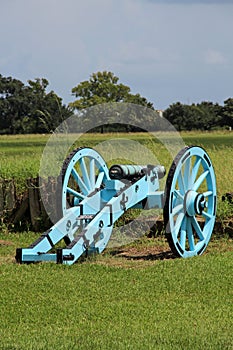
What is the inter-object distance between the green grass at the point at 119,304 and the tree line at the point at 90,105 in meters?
78.3

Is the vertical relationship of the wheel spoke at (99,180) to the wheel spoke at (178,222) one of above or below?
above

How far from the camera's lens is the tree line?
9169 centimetres

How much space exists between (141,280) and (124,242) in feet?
8.93

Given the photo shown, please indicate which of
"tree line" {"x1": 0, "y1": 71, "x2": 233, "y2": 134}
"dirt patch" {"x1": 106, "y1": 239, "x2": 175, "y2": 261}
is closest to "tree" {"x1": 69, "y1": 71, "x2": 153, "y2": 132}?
"tree line" {"x1": 0, "y1": 71, "x2": 233, "y2": 134}

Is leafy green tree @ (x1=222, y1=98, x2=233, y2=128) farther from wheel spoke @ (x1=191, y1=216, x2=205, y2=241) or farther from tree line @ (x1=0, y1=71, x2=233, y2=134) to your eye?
wheel spoke @ (x1=191, y1=216, x2=205, y2=241)

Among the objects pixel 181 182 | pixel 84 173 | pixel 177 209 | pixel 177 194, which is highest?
pixel 84 173

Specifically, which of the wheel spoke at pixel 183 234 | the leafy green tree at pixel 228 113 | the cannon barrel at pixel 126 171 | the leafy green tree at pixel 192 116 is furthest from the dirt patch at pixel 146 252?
the leafy green tree at pixel 192 116

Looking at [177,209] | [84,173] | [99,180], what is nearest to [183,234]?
[177,209]

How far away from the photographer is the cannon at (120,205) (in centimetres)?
823

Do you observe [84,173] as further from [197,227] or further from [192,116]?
[192,116]

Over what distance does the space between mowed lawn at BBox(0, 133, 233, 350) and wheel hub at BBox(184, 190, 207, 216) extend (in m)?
0.53

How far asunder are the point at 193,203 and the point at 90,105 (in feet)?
289

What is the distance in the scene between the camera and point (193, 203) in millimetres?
8984

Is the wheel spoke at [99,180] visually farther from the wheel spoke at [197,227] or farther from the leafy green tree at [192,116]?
the leafy green tree at [192,116]
